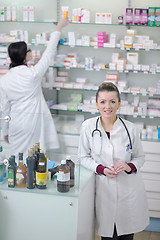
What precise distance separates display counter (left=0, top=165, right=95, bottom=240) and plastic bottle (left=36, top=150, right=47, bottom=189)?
2.0 inches

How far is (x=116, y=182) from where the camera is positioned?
2818 mm

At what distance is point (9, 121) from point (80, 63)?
2.61 m

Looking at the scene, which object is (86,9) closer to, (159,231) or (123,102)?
(123,102)

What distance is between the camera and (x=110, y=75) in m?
5.11

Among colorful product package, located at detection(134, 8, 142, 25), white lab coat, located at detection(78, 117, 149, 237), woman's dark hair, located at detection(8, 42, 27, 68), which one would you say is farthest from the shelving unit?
white lab coat, located at detection(78, 117, 149, 237)

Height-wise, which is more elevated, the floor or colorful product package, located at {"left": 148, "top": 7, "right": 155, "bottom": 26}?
colorful product package, located at {"left": 148, "top": 7, "right": 155, "bottom": 26}

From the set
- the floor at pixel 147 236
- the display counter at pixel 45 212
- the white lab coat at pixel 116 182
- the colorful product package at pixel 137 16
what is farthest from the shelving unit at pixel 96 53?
the display counter at pixel 45 212

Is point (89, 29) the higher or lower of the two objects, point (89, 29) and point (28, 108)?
the higher

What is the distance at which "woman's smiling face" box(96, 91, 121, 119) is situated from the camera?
2.76m

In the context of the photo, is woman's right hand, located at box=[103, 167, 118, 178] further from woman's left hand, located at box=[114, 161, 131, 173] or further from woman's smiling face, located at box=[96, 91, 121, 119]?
woman's smiling face, located at box=[96, 91, 121, 119]

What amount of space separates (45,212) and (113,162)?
2.14 feet

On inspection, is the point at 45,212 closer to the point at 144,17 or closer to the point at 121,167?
the point at 121,167

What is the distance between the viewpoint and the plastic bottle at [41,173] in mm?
2488

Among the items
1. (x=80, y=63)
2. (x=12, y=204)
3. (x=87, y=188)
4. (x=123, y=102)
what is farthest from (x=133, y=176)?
(x=80, y=63)
